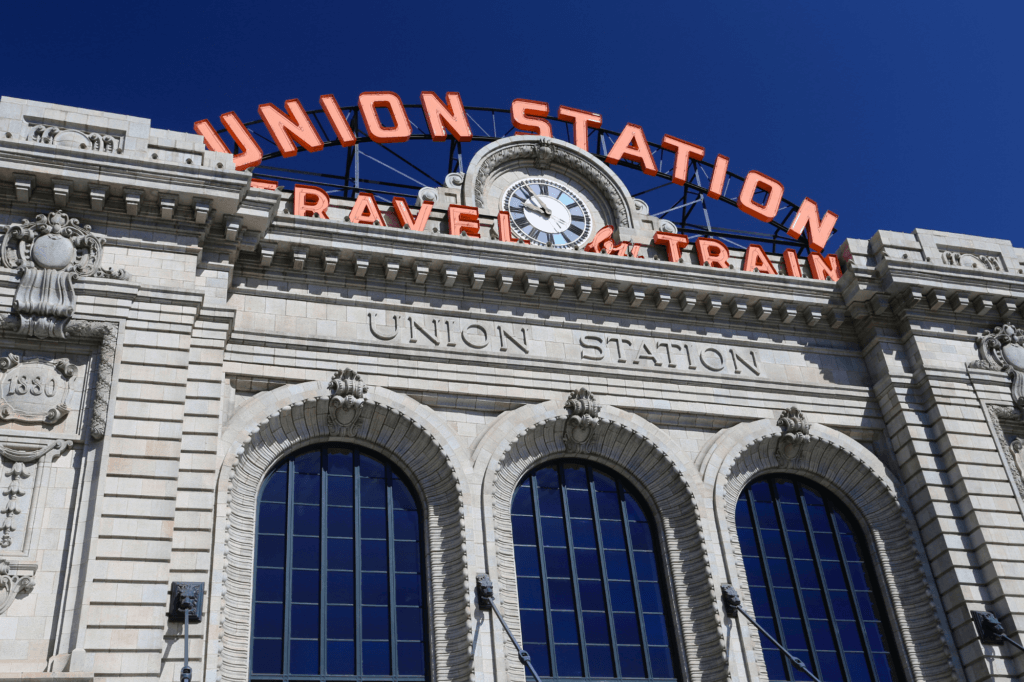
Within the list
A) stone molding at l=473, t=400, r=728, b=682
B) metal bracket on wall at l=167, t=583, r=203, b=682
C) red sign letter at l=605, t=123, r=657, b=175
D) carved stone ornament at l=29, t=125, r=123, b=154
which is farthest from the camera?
red sign letter at l=605, t=123, r=657, b=175

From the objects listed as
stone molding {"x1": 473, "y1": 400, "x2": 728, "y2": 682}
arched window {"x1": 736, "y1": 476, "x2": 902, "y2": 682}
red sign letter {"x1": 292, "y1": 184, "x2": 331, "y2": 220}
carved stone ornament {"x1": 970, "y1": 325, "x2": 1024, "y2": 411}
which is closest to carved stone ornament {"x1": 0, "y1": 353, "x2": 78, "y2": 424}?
red sign letter {"x1": 292, "y1": 184, "x2": 331, "y2": 220}

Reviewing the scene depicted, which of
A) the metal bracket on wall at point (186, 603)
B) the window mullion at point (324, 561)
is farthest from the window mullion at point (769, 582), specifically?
the metal bracket on wall at point (186, 603)

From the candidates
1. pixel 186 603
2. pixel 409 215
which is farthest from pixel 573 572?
pixel 409 215

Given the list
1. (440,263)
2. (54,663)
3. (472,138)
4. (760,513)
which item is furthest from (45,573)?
(472,138)

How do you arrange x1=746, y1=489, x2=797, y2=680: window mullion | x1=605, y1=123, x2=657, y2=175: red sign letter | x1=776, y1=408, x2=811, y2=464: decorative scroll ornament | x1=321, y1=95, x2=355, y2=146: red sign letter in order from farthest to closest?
x1=605, y1=123, x2=657, y2=175: red sign letter → x1=321, y1=95, x2=355, y2=146: red sign letter → x1=776, y1=408, x2=811, y2=464: decorative scroll ornament → x1=746, y1=489, x2=797, y2=680: window mullion

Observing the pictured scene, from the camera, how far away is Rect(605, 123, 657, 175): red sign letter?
35.1 m

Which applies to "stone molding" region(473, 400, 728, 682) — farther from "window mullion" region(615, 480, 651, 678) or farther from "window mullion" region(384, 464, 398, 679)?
"window mullion" region(384, 464, 398, 679)

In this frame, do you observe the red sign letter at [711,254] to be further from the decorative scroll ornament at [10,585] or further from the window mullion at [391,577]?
the decorative scroll ornament at [10,585]

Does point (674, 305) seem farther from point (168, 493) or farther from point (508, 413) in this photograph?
point (168, 493)

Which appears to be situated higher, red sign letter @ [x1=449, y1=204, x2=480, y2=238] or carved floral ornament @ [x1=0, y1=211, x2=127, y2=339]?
red sign letter @ [x1=449, y1=204, x2=480, y2=238]

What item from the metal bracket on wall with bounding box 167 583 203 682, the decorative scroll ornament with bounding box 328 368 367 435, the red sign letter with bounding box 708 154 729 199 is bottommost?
the metal bracket on wall with bounding box 167 583 203 682

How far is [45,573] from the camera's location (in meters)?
18.0

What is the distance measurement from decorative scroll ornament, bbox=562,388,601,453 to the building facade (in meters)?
0.12

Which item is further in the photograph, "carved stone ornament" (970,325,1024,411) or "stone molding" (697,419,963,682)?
"carved stone ornament" (970,325,1024,411)
